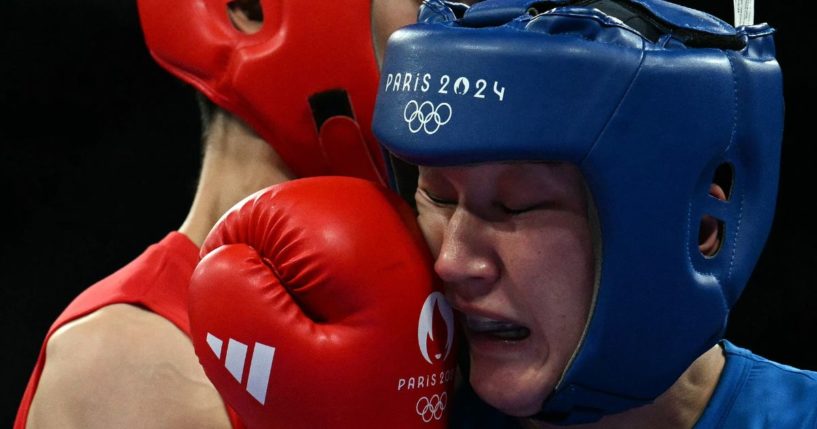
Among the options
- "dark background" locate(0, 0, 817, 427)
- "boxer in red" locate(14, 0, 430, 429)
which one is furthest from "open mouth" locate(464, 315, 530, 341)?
"dark background" locate(0, 0, 817, 427)

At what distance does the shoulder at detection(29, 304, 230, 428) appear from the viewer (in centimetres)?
154

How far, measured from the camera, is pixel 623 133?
4.03ft

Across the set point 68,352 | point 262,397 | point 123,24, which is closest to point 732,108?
point 262,397

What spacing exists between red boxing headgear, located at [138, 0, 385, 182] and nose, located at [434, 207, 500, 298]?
1.47 feet

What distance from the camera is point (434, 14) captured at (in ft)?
4.62

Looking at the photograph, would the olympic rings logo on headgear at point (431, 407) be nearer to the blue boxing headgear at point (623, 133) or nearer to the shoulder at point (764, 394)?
the blue boxing headgear at point (623, 133)

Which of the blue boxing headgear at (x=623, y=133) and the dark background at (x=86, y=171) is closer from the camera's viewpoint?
the blue boxing headgear at (x=623, y=133)

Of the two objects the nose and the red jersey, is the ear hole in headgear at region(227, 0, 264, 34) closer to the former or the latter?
the red jersey

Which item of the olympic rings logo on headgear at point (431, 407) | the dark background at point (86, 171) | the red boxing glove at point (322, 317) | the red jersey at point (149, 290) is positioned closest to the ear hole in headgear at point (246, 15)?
the red jersey at point (149, 290)

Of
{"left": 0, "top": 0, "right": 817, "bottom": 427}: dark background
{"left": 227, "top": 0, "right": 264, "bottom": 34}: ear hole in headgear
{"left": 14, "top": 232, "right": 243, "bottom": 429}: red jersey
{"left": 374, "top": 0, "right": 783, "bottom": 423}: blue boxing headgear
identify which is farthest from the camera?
{"left": 0, "top": 0, "right": 817, "bottom": 427}: dark background

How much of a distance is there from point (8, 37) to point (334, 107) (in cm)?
143

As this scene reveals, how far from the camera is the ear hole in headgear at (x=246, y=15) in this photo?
1.79 meters

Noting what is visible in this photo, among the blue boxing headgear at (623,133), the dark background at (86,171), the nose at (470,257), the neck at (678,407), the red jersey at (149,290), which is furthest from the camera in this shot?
the dark background at (86,171)

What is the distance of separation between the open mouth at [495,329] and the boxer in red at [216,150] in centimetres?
38
